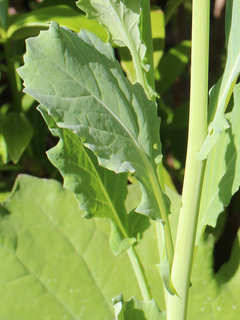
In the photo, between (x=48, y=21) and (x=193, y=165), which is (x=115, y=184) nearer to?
(x=193, y=165)

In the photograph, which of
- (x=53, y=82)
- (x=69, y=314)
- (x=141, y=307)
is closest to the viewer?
(x=53, y=82)

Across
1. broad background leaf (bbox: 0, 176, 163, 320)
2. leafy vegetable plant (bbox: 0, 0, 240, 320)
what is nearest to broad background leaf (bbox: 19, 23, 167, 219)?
leafy vegetable plant (bbox: 0, 0, 240, 320)

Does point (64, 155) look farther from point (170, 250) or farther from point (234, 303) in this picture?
point (234, 303)

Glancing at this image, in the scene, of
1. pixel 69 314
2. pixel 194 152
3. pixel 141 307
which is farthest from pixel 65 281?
pixel 194 152

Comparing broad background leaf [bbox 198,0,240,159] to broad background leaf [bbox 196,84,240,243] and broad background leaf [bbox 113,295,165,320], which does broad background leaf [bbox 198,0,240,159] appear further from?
broad background leaf [bbox 113,295,165,320]

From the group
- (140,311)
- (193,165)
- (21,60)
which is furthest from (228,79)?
(21,60)

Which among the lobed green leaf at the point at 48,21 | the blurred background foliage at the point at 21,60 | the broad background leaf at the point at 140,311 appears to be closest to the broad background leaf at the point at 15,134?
the blurred background foliage at the point at 21,60

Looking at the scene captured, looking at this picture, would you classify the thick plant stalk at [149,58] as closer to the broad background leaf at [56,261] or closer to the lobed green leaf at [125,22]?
the lobed green leaf at [125,22]
